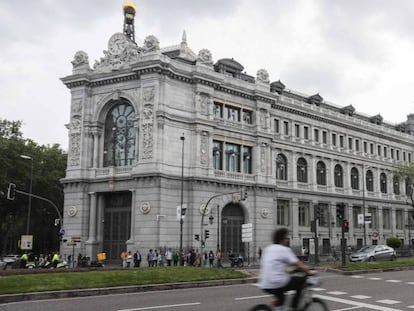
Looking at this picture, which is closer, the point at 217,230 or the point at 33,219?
the point at 217,230

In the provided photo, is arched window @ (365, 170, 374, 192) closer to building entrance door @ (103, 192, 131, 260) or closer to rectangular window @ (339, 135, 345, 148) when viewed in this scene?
rectangular window @ (339, 135, 345, 148)

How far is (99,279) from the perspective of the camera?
67.7 feet

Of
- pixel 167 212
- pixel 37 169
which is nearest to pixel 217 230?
pixel 167 212

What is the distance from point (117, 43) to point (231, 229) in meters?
21.8

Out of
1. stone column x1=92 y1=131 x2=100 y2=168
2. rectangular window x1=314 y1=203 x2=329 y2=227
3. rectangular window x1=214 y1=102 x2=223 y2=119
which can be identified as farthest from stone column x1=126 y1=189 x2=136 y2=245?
rectangular window x1=314 y1=203 x2=329 y2=227

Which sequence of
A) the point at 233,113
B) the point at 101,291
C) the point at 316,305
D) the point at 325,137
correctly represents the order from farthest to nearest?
the point at 325,137 < the point at 233,113 < the point at 101,291 < the point at 316,305

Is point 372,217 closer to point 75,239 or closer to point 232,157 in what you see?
point 232,157

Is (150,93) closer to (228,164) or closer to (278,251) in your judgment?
(228,164)

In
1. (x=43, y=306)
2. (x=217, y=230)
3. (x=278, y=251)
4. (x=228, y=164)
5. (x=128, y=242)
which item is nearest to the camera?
(x=278, y=251)

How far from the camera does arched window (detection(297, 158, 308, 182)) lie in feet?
201

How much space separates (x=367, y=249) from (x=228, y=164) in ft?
51.5

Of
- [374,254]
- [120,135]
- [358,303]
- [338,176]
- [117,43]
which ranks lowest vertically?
[358,303]

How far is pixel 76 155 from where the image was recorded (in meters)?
49.9

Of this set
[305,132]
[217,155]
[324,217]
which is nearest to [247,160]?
[217,155]
